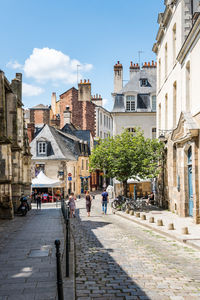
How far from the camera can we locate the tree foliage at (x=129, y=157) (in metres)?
22.4

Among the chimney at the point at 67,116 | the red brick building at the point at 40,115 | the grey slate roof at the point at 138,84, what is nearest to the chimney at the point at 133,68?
the grey slate roof at the point at 138,84

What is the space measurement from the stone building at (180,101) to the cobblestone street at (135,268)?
5356 mm

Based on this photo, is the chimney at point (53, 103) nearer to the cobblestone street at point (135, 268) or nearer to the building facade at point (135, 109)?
the building facade at point (135, 109)

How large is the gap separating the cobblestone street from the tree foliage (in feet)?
35.9

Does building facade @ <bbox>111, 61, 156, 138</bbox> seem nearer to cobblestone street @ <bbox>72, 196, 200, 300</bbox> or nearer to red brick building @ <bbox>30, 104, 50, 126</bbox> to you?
cobblestone street @ <bbox>72, 196, 200, 300</bbox>

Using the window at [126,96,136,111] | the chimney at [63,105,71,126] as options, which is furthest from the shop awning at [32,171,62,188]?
the chimney at [63,105,71,126]

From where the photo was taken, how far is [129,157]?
22406 millimetres

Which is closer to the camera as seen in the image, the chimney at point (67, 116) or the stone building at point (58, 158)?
the stone building at point (58, 158)

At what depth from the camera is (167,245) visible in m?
10.2

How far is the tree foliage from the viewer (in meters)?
A: 22.4

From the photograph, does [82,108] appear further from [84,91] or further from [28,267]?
[28,267]

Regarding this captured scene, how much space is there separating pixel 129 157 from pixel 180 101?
5.65 m

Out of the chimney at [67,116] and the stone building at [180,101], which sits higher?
the chimney at [67,116]

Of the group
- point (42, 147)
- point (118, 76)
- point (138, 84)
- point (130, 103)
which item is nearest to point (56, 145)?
point (42, 147)
